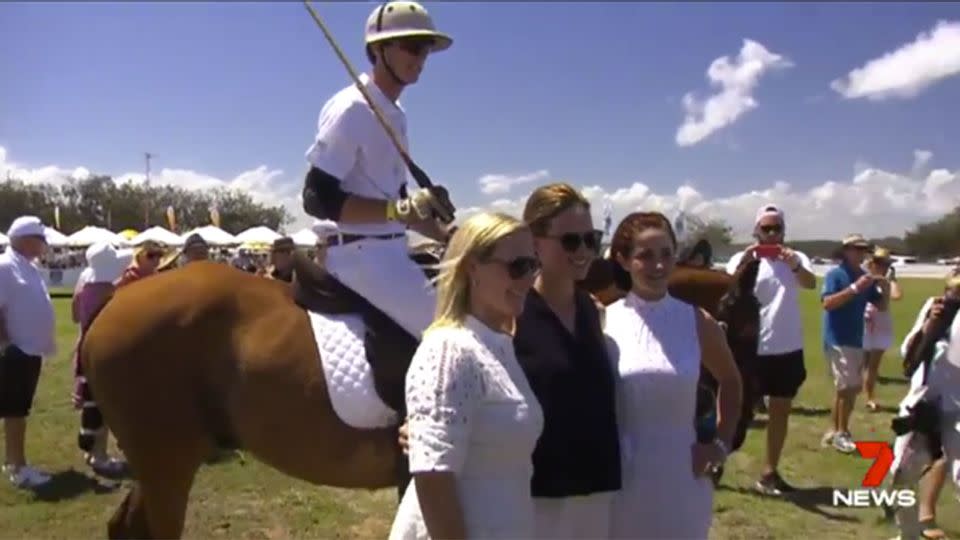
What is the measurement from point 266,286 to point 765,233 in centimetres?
411

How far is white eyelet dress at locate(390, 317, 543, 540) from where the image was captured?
2170mm

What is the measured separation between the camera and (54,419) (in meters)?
10.0

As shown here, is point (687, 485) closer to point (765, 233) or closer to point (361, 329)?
point (361, 329)

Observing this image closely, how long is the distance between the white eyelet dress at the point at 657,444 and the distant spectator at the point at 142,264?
20.5ft

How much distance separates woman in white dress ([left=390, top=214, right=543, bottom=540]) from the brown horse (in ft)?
5.05

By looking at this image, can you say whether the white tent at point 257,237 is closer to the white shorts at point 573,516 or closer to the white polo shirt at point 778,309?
the white polo shirt at point 778,309

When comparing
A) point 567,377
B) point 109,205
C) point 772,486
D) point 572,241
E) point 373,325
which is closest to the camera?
point 567,377

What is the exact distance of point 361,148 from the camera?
3.90 m

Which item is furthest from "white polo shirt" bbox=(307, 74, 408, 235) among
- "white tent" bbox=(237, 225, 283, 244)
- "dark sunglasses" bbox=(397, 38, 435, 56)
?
"white tent" bbox=(237, 225, 283, 244)

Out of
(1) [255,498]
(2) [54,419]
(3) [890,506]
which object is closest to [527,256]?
(3) [890,506]

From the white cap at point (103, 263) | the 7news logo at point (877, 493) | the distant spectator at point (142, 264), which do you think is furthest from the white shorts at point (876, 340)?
the white cap at point (103, 263)

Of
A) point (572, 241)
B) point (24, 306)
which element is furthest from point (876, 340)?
point (24, 306)

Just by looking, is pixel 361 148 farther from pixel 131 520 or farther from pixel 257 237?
pixel 257 237

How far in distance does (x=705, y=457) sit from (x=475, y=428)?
1.04 metres
